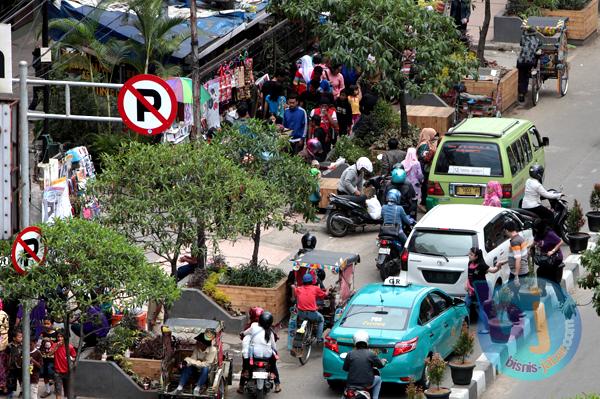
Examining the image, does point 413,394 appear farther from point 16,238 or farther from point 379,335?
point 16,238

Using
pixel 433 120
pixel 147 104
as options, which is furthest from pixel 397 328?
pixel 433 120

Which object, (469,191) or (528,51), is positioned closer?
(469,191)

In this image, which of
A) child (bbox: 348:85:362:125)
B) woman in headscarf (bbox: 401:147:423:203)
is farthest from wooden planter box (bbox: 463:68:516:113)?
woman in headscarf (bbox: 401:147:423:203)

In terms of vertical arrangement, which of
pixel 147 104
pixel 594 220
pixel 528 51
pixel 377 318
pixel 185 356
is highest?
pixel 147 104

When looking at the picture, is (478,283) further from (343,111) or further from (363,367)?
(343,111)

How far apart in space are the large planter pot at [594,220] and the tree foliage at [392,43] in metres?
4.95

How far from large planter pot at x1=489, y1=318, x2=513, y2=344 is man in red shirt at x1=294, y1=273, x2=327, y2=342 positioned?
8.97 ft

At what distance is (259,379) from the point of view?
2245 cm

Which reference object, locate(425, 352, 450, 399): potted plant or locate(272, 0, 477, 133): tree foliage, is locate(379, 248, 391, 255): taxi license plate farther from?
locate(272, 0, 477, 133): tree foliage

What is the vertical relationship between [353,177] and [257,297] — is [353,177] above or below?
above

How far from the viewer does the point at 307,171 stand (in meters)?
26.1

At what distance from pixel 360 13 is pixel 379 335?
40.6 feet

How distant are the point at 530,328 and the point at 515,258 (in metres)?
1.20

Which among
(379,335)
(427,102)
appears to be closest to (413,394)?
(379,335)
